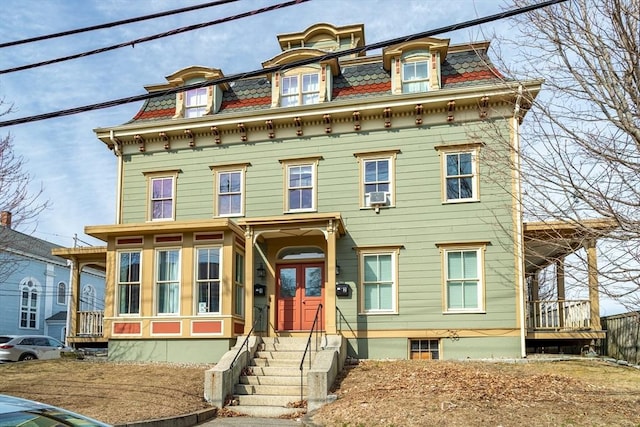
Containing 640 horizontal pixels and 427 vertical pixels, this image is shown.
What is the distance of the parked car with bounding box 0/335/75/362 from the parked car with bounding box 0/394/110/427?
20019 millimetres

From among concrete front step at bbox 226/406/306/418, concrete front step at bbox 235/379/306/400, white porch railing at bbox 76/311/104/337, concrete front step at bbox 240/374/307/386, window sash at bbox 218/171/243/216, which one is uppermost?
window sash at bbox 218/171/243/216

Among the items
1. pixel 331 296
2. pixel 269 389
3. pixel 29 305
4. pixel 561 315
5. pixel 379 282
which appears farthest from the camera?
pixel 29 305

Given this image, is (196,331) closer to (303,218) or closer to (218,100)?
(303,218)

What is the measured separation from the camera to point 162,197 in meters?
19.5

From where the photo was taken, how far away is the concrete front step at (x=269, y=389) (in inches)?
540

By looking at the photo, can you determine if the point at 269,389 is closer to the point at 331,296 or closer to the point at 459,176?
the point at 331,296

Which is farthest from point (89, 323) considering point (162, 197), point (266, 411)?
point (266, 411)

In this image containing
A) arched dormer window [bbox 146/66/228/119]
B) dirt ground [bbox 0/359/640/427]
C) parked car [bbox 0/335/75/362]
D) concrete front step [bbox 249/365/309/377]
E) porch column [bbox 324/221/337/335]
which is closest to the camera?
dirt ground [bbox 0/359/640/427]

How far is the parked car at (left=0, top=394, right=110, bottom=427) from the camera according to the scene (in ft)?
12.7

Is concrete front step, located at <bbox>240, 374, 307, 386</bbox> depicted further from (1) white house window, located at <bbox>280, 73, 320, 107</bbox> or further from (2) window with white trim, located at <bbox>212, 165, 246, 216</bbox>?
(1) white house window, located at <bbox>280, 73, 320, 107</bbox>

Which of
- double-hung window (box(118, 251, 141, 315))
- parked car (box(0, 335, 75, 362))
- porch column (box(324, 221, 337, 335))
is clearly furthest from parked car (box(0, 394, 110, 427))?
parked car (box(0, 335, 75, 362))

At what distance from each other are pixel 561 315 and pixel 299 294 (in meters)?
7.35

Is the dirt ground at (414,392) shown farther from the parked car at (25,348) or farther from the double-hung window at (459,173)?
the parked car at (25,348)

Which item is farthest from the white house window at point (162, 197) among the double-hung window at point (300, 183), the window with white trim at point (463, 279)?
the window with white trim at point (463, 279)
